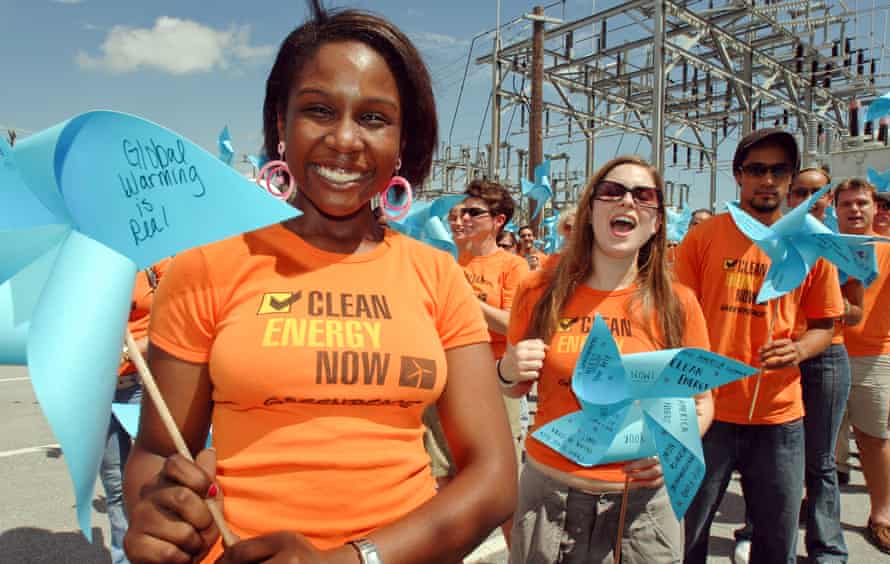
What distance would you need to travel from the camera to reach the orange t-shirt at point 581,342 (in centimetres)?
201

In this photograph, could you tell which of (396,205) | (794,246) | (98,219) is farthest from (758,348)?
(98,219)

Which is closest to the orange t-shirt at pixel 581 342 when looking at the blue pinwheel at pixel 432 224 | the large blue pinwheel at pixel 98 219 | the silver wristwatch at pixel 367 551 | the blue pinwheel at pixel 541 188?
the silver wristwatch at pixel 367 551

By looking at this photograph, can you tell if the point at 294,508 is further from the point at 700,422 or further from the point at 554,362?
the point at 700,422

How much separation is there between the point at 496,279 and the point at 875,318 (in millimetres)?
2534

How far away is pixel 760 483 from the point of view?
248 centimetres

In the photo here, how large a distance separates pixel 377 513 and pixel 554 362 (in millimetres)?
1096

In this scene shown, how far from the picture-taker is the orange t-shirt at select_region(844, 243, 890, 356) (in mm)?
3949

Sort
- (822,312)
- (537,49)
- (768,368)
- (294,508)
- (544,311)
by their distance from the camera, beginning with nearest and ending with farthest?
(294,508) < (544,311) < (768,368) < (822,312) < (537,49)

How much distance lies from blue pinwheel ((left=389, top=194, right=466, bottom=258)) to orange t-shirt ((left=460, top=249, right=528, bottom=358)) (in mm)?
211

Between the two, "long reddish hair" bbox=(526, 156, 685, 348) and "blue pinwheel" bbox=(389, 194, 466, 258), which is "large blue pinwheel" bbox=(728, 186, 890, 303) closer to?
"long reddish hair" bbox=(526, 156, 685, 348)

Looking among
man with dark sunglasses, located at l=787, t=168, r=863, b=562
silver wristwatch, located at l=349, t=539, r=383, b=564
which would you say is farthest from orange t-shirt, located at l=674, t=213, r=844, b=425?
silver wristwatch, located at l=349, t=539, r=383, b=564

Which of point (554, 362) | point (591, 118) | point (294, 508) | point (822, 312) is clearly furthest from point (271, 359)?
point (591, 118)

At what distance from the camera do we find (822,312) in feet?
9.04

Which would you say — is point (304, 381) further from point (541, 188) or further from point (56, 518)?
point (541, 188)
